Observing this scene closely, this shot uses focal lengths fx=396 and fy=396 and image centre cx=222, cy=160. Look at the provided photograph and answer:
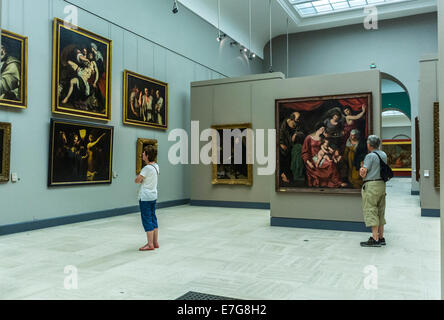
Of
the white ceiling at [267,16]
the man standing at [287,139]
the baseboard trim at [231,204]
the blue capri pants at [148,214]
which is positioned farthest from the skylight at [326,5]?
the blue capri pants at [148,214]

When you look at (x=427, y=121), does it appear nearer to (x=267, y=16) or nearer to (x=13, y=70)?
(x=267, y=16)

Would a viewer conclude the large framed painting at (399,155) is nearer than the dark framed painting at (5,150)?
No

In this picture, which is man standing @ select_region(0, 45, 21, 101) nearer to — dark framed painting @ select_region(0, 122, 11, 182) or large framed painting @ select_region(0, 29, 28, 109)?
large framed painting @ select_region(0, 29, 28, 109)

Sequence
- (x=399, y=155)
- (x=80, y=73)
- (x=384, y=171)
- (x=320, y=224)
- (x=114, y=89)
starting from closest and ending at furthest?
(x=384, y=171) → (x=320, y=224) → (x=80, y=73) → (x=114, y=89) → (x=399, y=155)

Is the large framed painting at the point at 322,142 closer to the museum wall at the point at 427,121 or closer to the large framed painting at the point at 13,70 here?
the museum wall at the point at 427,121

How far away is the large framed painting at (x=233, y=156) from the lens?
1717 cm

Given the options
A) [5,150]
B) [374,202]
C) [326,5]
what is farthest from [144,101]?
[326,5]

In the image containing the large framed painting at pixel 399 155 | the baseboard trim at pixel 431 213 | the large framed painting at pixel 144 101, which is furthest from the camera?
the large framed painting at pixel 399 155

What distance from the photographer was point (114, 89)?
14.5 m

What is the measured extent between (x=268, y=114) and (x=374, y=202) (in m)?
7.97

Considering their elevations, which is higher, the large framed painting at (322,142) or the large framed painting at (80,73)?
the large framed painting at (80,73)

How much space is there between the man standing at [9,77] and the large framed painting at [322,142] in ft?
24.1

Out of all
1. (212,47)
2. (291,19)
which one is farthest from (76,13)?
(291,19)
